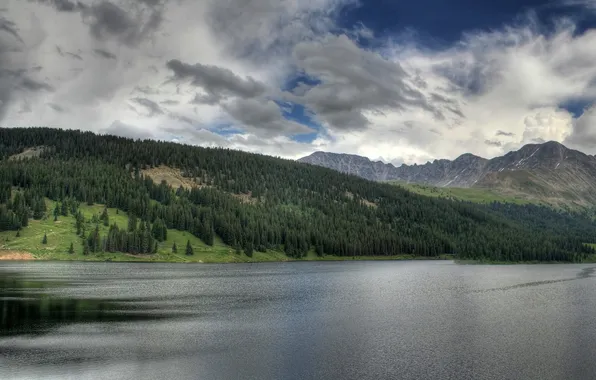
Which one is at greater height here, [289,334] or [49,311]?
[49,311]

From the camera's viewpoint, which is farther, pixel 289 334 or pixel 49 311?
pixel 49 311

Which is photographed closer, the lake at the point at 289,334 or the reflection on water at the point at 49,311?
the lake at the point at 289,334

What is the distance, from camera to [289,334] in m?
Answer: 56.8

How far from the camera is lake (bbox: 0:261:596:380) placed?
41188mm

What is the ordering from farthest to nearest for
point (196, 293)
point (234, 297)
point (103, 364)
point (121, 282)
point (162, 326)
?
point (121, 282) → point (196, 293) → point (234, 297) → point (162, 326) → point (103, 364)

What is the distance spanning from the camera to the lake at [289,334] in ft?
135

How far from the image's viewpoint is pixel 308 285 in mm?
118375

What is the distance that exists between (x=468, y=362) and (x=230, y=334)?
27924 mm

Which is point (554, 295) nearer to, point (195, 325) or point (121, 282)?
point (195, 325)

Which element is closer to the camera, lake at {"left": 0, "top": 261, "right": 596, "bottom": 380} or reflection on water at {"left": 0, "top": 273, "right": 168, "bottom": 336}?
lake at {"left": 0, "top": 261, "right": 596, "bottom": 380}

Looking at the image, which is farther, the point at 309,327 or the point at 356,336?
the point at 309,327

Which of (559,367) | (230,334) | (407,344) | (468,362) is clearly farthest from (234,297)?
(559,367)

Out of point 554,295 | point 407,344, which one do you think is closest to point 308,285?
point 554,295

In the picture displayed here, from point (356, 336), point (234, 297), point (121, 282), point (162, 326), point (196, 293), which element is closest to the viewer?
point (356, 336)
